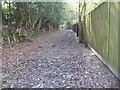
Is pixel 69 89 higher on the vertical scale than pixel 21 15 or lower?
lower

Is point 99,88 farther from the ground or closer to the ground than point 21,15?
closer to the ground

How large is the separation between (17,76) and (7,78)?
229 mm

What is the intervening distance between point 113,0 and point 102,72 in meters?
1.74

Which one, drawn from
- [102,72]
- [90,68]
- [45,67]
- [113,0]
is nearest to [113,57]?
[102,72]

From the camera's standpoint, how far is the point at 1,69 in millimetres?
3941

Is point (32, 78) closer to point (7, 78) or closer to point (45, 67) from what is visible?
point (7, 78)

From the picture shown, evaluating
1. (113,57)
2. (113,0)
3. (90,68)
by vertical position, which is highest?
(113,0)

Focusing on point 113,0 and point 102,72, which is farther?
point 102,72

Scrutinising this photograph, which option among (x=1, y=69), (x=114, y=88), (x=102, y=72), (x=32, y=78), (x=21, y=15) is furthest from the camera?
(x=21, y=15)

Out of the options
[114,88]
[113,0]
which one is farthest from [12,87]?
[113,0]

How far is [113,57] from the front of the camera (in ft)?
11.1

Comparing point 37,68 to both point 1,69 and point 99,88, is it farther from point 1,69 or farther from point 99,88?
point 99,88

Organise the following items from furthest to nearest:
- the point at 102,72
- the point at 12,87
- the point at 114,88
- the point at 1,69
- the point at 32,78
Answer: the point at 1,69 → the point at 102,72 → the point at 32,78 → the point at 12,87 → the point at 114,88

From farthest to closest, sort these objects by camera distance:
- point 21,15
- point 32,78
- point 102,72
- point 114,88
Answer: point 21,15 → point 102,72 → point 32,78 → point 114,88
